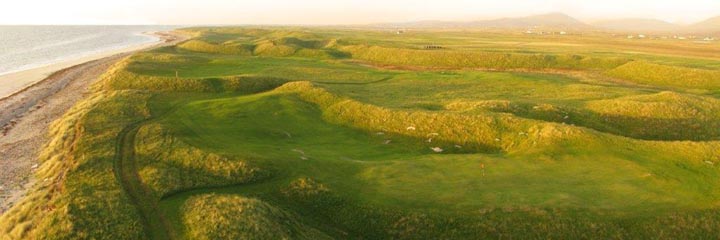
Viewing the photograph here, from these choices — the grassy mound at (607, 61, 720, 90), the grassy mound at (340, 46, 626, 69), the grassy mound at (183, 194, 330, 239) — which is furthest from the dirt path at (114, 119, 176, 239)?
the grassy mound at (607, 61, 720, 90)

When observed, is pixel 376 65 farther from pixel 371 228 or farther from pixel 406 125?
pixel 371 228

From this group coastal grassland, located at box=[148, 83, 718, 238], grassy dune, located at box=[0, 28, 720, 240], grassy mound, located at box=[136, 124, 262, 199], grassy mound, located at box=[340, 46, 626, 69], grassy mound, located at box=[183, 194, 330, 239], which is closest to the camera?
grassy mound, located at box=[183, 194, 330, 239]

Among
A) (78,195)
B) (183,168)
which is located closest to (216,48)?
(183,168)

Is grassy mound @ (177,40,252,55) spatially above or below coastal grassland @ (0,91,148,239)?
above

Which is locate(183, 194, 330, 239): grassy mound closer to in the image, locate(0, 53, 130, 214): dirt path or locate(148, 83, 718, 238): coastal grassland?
locate(148, 83, 718, 238): coastal grassland

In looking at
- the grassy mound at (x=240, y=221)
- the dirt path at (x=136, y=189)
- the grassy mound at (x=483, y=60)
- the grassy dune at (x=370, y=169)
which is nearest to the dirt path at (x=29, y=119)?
the grassy dune at (x=370, y=169)

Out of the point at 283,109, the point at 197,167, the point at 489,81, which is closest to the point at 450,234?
the point at 197,167

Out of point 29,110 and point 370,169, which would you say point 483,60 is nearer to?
point 370,169

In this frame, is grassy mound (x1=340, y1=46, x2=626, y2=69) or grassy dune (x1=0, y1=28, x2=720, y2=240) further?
grassy mound (x1=340, y1=46, x2=626, y2=69)
